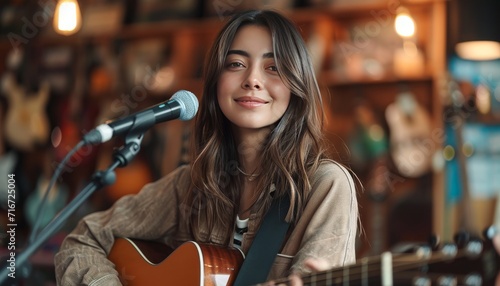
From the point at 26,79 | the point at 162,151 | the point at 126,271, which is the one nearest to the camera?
the point at 126,271

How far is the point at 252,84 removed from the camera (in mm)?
1908

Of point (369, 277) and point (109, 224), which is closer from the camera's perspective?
point (369, 277)

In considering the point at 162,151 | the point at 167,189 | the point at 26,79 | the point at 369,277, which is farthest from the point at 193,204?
the point at 26,79

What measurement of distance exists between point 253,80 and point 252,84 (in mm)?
10

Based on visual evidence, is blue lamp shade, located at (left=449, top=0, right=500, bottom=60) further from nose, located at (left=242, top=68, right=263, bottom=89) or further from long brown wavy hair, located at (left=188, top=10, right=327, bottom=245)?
nose, located at (left=242, top=68, right=263, bottom=89)

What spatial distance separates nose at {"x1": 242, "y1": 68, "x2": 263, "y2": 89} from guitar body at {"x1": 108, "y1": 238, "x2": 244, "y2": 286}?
0.41 m

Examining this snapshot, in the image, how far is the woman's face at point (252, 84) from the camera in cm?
192

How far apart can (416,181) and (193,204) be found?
87.3 inches

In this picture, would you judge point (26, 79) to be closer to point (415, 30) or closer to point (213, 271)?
point (415, 30)

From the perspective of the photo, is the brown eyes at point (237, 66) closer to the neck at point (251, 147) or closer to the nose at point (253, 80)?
the nose at point (253, 80)

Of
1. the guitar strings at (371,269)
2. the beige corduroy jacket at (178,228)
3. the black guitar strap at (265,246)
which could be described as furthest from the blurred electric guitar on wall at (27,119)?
the guitar strings at (371,269)

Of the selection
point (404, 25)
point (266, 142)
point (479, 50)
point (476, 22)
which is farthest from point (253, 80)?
point (404, 25)

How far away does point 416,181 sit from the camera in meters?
4.04

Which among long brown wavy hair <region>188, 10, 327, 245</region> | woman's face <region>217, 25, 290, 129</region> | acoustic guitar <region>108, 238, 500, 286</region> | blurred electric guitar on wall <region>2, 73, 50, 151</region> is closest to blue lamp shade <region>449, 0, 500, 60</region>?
long brown wavy hair <region>188, 10, 327, 245</region>
